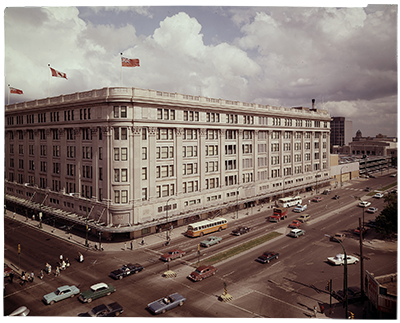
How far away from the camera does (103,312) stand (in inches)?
1281

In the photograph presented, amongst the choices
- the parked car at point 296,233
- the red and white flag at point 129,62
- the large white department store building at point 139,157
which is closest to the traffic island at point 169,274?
the large white department store building at point 139,157

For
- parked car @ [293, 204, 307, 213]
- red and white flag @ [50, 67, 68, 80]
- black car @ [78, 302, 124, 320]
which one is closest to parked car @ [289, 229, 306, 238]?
parked car @ [293, 204, 307, 213]

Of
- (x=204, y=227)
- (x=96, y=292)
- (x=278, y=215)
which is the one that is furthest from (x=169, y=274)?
(x=278, y=215)

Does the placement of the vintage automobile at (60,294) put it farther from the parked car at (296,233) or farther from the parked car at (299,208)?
the parked car at (299,208)

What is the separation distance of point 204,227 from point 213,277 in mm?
18690

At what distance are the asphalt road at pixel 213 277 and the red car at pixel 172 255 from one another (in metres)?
1.11

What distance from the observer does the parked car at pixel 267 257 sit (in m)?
47.9

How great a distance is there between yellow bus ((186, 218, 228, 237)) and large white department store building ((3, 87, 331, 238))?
5.80m

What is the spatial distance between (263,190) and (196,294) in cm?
5585

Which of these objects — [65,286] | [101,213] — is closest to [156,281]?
[65,286]

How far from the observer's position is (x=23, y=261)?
49062mm

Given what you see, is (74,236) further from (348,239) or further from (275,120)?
(275,120)

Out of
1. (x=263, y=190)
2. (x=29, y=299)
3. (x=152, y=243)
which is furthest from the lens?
(x=263, y=190)

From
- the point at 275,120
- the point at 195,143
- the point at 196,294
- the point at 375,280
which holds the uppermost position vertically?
the point at 275,120
